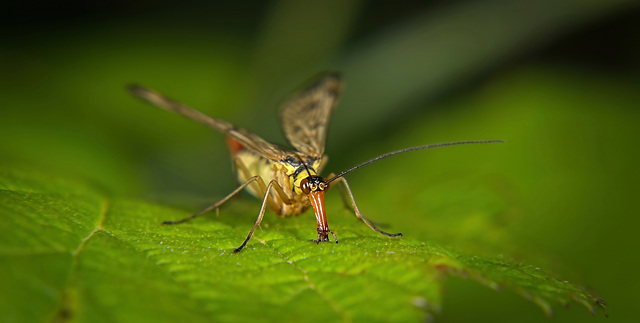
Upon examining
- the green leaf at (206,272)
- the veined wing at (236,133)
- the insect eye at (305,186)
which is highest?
the veined wing at (236,133)

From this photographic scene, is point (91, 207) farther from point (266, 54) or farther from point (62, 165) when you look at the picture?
point (266, 54)

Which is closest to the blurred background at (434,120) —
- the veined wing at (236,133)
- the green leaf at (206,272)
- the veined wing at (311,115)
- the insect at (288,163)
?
the insect at (288,163)

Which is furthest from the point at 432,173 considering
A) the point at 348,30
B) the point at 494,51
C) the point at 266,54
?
the point at 266,54

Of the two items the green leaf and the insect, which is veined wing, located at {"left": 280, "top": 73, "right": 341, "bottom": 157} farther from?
the green leaf

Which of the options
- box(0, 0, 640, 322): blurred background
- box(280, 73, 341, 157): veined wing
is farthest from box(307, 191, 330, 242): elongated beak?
box(0, 0, 640, 322): blurred background

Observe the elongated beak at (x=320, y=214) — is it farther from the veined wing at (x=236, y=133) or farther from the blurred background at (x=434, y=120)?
the blurred background at (x=434, y=120)

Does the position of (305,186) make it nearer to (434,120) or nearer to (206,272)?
(206,272)

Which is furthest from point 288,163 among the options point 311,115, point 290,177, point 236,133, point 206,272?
point 206,272
